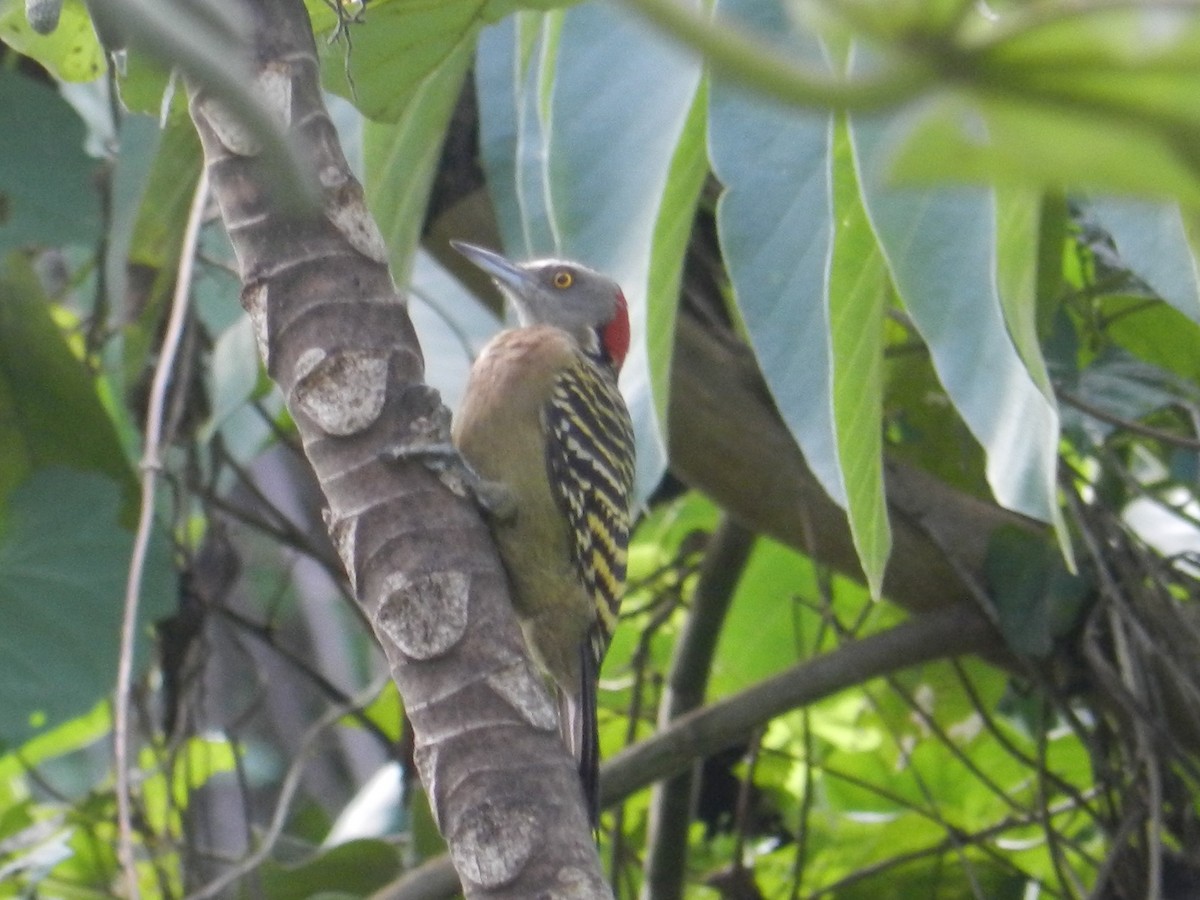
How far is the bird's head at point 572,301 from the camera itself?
12.4 feet

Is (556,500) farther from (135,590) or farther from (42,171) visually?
(42,171)

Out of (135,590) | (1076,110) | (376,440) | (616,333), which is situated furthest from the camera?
(616,333)

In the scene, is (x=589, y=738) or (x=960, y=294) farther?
(x=589, y=738)

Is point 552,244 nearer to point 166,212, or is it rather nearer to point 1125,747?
point 166,212

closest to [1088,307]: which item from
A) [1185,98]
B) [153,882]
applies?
[153,882]

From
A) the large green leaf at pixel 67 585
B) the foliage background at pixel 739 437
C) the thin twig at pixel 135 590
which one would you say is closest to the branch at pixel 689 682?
the foliage background at pixel 739 437

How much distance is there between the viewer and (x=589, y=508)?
3.00 m

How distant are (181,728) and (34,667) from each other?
50 cm

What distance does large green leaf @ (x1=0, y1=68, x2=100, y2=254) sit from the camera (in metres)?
3.50

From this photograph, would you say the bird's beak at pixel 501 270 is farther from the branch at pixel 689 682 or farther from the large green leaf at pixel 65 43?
the large green leaf at pixel 65 43

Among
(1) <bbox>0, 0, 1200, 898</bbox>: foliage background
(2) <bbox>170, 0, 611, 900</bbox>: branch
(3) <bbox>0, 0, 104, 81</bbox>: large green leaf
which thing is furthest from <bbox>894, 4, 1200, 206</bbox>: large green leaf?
(3) <bbox>0, 0, 104, 81</bbox>: large green leaf

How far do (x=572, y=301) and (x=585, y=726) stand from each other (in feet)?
4.69

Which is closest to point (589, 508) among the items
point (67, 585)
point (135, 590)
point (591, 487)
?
point (591, 487)

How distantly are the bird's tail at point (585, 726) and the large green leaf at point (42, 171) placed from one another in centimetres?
160
